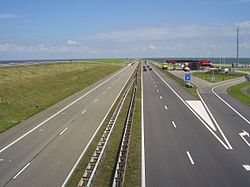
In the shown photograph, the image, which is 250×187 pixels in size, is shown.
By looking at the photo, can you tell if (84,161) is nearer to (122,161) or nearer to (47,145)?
(122,161)

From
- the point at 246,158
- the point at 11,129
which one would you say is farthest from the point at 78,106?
the point at 246,158

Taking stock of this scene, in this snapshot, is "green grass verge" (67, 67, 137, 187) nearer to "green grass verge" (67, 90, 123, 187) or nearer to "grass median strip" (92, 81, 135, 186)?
"green grass verge" (67, 90, 123, 187)

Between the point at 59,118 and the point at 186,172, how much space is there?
18890 mm

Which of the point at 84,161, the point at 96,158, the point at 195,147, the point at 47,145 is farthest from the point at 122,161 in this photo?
the point at 47,145

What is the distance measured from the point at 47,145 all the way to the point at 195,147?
1023 cm

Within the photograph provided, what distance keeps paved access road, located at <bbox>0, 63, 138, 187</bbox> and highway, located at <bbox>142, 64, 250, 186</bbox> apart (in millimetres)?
4599

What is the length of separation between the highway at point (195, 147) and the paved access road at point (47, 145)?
4.60 m

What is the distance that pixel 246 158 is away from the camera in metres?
21.8

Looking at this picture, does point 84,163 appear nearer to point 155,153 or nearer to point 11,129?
point 155,153

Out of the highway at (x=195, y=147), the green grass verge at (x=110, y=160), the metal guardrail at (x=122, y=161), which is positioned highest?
the metal guardrail at (x=122, y=161)

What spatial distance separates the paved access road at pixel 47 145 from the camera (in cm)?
A: 1847

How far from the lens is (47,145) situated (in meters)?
24.8

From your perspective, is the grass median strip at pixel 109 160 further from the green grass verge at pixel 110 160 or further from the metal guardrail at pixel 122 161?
the metal guardrail at pixel 122 161

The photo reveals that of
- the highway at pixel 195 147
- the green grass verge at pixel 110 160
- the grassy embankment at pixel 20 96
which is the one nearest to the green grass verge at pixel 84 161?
the green grass verge at pixel 110 160
